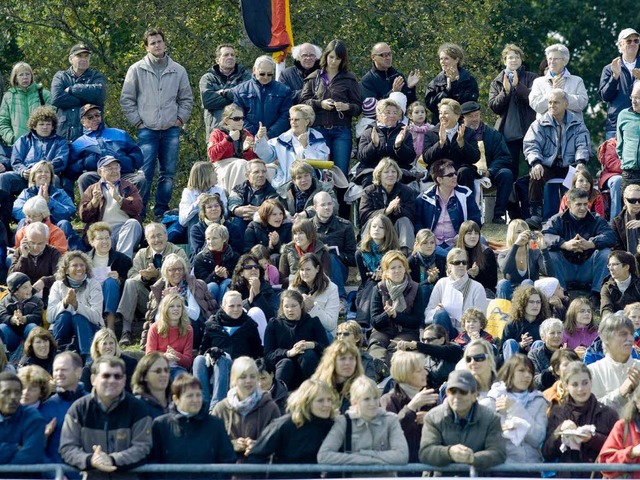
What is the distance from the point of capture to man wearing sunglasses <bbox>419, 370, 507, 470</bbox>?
11.6 meters

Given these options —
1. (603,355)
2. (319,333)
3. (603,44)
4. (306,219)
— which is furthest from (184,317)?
(603,44)

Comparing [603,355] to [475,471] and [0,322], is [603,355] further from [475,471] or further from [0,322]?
[0,322]

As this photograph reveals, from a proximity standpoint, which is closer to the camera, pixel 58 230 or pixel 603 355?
pixel 603 355

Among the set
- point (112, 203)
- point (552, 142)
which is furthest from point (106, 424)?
point (552, 142)

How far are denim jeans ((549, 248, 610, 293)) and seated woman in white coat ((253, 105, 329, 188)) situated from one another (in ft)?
9.38

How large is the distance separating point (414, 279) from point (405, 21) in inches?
411

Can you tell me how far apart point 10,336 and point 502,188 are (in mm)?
6405

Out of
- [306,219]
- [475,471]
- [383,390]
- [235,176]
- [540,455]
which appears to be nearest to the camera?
[475,471]

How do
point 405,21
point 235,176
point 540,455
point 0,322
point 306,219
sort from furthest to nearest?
point 405,21, point 235,176, point 306,219, point 0,322, point 540,455

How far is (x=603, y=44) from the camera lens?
1358 inches

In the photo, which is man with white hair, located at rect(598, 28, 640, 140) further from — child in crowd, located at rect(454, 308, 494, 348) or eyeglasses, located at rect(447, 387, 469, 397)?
eyeglasses, located at rect(447, 387, 469, 397)

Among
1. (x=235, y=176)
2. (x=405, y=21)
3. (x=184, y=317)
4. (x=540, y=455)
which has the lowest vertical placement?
(x=540, y=455)

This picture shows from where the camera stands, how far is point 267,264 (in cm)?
1614

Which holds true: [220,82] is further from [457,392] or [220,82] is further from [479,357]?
[457,392]
